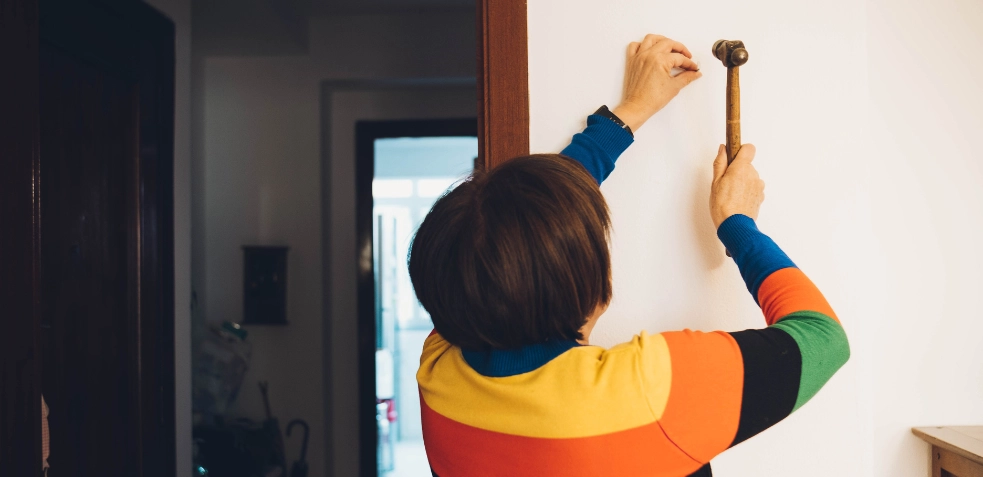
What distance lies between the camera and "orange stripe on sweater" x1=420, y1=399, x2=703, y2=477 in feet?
1.83

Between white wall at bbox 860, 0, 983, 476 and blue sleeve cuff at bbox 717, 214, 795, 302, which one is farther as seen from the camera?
white wall at bbox 860, 0, 983, 476

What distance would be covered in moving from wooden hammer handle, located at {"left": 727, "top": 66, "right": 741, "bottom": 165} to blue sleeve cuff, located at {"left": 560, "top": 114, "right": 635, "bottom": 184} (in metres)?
0.13

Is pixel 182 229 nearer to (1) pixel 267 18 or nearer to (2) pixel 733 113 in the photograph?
(1) pixel 267 18

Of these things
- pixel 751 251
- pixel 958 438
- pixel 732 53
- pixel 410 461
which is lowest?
pixel 410 461

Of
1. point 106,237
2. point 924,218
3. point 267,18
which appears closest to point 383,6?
point 267,18

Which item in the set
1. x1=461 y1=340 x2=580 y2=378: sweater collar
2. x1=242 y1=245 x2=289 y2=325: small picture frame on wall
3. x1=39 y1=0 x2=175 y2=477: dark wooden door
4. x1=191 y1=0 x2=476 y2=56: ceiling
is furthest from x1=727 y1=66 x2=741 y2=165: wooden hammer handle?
x1=242 y1=245 x2=289 y2=325: small picture frame on wall

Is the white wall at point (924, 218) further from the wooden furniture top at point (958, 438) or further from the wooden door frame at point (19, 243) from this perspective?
the wooden door frame at point (19, 243)

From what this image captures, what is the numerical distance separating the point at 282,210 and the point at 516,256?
9.33 feet

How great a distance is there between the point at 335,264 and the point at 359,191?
0.41 m

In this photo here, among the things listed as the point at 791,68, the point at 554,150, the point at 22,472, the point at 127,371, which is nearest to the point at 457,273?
the point at 554,150

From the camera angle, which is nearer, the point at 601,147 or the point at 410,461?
the point at 601,147

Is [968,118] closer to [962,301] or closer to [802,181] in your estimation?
[962,301]

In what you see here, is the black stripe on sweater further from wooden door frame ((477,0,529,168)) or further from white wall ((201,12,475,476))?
white wall ((201,12,475,476))

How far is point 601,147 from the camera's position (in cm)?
82
